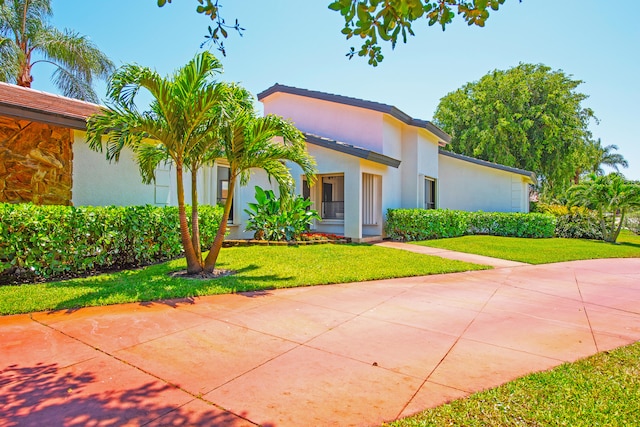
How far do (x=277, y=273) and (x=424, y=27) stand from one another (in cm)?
559

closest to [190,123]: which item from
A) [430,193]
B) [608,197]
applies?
[430,193]

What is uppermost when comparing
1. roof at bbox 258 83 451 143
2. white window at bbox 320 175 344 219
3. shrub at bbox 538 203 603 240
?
roof at bbox 258 83 451 143

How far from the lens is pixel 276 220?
12.8 m

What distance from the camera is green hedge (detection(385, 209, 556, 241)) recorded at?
1540cm

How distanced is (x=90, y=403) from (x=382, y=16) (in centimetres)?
354

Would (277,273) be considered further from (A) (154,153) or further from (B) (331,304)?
(A) (154,153)

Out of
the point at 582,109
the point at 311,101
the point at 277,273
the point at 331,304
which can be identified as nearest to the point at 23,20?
the point at 311,101

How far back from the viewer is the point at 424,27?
3887 millimetres

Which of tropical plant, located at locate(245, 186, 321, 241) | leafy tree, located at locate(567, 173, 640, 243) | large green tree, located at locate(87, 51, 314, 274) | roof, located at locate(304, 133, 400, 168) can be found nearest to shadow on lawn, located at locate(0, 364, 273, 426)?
large green tree, located at locate(87, 51, 314, 274)

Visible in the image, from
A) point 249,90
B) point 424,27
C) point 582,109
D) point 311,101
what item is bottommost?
point 424,27

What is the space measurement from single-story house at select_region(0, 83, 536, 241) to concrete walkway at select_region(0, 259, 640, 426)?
5.20m

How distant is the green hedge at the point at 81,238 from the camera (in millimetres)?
6535

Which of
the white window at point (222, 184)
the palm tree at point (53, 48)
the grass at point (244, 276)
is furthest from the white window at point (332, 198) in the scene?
the palm tree at point (53, 48)

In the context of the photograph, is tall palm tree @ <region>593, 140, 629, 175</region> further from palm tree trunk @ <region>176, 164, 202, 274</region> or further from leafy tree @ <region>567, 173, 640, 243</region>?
palm tree trunk @ <region>176, 164, 202, 274</region>
